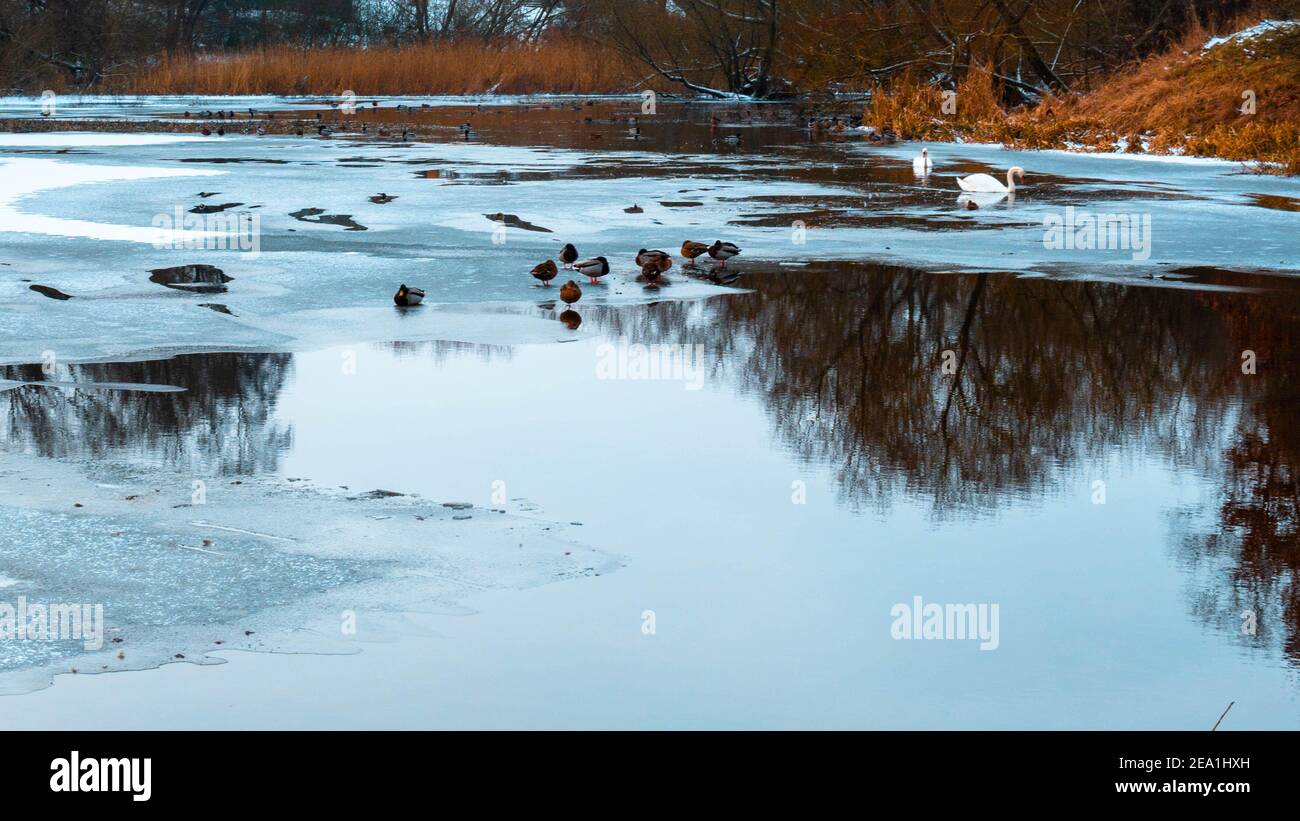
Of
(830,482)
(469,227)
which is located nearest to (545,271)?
(469,227)

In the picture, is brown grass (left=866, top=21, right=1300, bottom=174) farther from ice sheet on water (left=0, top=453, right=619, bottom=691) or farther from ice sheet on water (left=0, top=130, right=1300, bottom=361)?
ice sheet on water (left=0, top=453, right=619, bottom=691)

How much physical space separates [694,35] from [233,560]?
44936 mm

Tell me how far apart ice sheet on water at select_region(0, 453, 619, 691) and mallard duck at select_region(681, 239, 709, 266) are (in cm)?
648

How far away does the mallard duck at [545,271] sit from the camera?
1098 cm

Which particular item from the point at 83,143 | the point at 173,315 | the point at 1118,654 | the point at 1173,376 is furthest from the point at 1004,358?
the point at 83,143

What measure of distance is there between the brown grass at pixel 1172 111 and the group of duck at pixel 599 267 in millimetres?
10790

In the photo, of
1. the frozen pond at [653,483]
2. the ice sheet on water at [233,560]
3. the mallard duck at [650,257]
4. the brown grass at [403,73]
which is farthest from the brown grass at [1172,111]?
the brown grass at [403,73]

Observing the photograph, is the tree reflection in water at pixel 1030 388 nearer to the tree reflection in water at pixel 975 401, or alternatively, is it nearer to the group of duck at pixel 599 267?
the tree reflection in water at pixel 975 401

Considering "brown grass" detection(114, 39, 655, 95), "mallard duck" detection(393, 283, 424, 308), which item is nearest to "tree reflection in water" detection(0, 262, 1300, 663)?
"mallard duck" detection(393, 283, 424, 308)

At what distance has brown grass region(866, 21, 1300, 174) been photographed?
2219cm

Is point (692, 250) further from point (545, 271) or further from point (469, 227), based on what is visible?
point (469, 227)

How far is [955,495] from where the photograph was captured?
5.84m

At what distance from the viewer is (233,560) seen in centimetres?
497
